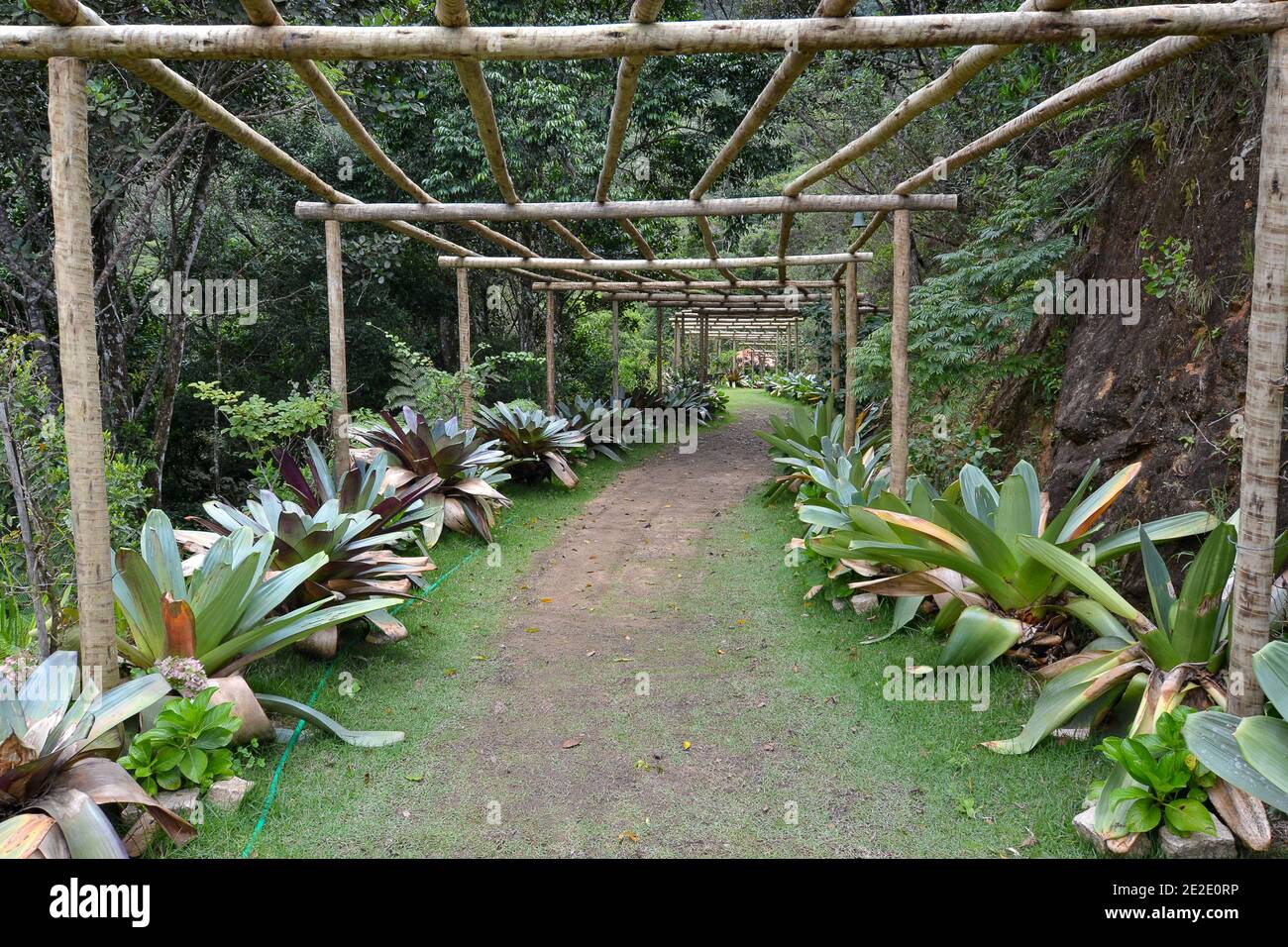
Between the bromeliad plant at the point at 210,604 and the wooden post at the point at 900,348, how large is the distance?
336 cm

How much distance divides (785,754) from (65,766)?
2.51 metres

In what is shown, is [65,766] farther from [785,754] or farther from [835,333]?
[835,333]

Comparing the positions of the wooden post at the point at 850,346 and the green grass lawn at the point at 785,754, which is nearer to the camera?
the green grass lawn at the point at 785,754

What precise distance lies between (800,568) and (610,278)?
7.26 meters

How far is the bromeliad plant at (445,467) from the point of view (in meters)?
6.94

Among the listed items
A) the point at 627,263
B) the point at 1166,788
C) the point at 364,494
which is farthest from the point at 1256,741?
the point at 627,263

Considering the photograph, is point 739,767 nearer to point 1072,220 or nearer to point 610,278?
point 1072,220

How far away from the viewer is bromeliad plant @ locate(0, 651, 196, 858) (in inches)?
94.9

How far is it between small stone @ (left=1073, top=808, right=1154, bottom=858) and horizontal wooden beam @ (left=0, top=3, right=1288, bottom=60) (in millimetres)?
2476

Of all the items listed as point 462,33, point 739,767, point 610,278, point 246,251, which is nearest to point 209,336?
point 246,251

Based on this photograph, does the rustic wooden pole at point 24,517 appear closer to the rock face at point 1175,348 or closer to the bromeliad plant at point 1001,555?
the bromeliad plant at point 1001,555

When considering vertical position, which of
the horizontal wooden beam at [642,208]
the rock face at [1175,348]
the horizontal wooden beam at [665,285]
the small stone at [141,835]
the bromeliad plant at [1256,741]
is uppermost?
the horizontal wooden beam at [665,285]

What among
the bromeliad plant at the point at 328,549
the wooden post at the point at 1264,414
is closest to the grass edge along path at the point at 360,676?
the bromeliad plant at the point at 328,549

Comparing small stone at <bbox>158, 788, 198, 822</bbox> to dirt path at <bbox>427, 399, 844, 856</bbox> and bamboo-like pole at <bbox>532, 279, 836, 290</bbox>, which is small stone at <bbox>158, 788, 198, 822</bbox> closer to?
dirt path at <bbox>427, 399, 844, 856</bbox>
